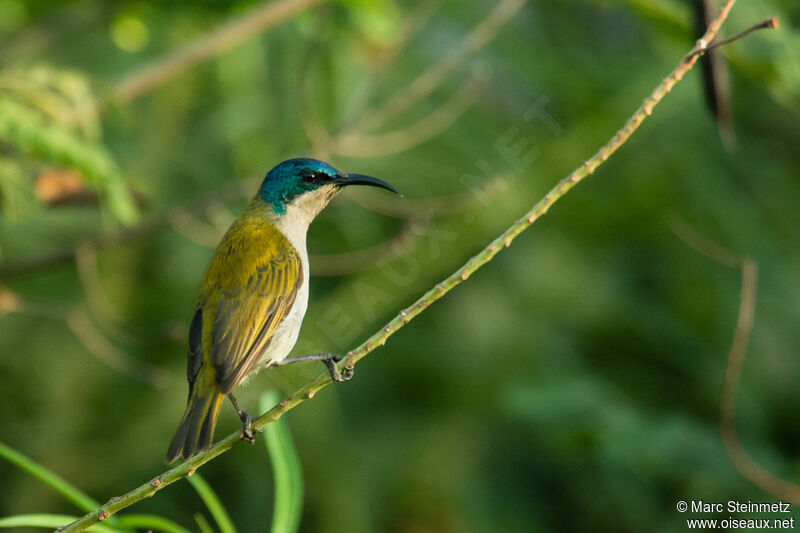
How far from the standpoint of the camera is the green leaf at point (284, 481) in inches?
108

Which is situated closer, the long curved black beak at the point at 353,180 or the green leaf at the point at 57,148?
the long curved black beak at the point at 353,180

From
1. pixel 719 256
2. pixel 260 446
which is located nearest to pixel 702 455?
pixel 719 256

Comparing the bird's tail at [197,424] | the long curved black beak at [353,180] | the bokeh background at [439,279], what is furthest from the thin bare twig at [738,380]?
the bird's tail at [197,424]

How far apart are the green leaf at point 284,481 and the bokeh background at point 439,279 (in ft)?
6.07

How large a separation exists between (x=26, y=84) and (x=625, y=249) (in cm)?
437

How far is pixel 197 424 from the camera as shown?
91.7 inches

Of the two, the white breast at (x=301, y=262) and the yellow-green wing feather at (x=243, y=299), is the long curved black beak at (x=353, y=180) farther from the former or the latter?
the yellow-green wing feather at (x=243, y=299)

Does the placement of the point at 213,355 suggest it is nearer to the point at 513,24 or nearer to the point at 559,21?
the point at 513,24

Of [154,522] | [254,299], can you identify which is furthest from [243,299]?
[154,522]

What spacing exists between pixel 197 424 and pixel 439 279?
376cm

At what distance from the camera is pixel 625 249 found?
6656mm

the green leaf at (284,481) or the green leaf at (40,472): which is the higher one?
the green leaf at (40,472)

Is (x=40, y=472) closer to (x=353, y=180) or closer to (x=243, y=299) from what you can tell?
(x=243, y=299)

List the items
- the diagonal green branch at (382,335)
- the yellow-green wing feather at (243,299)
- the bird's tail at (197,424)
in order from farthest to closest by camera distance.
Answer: the yellow-green wing feather at (243,299) → the bird's tail at (197,424) → the diagonal green branch at (382,335)
